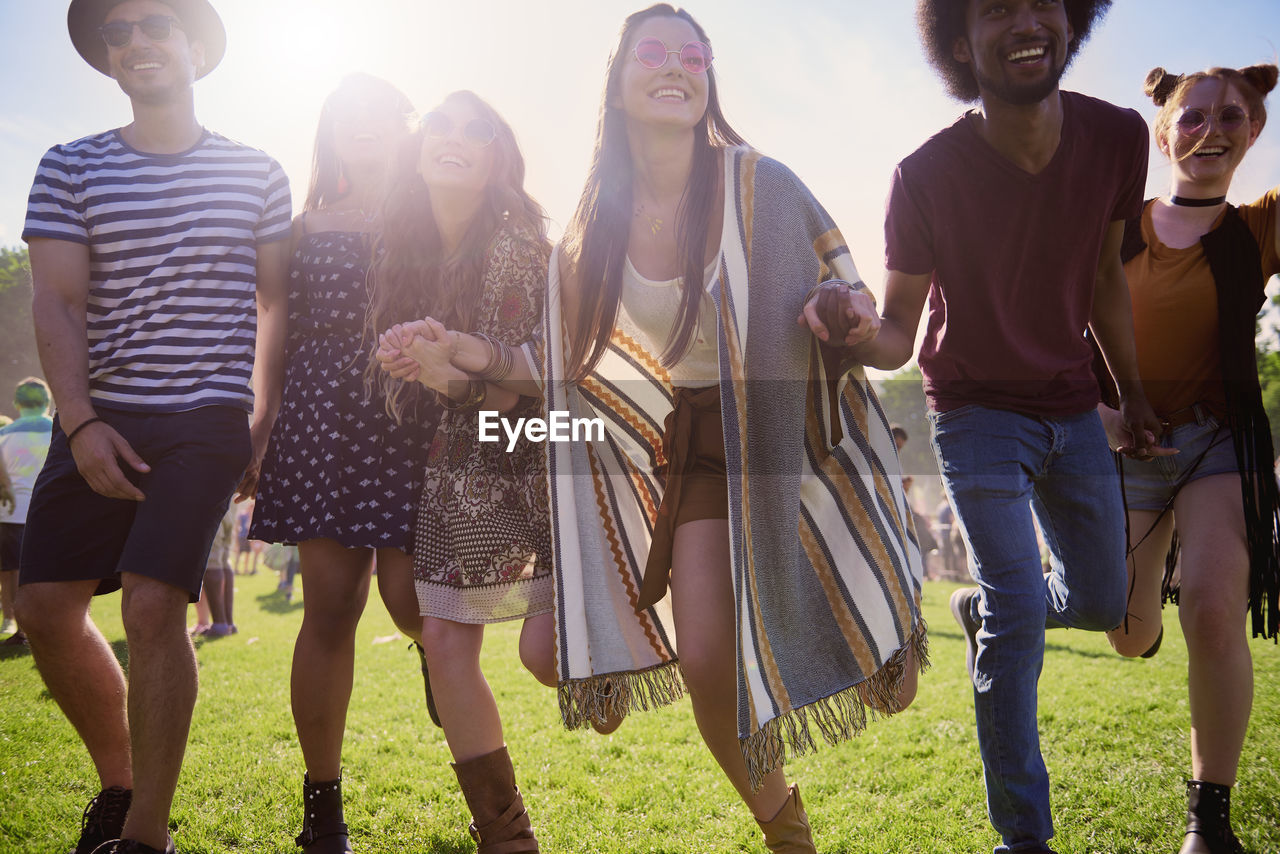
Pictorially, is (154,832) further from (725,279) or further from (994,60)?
(994,60)

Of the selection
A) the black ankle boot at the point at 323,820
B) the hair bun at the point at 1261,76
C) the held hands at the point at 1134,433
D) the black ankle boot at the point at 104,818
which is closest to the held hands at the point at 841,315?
the held hands at the point at 1134,433

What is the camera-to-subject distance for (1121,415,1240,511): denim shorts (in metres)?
3.11

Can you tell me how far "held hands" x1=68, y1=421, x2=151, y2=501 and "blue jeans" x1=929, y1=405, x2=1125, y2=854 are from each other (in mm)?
2607

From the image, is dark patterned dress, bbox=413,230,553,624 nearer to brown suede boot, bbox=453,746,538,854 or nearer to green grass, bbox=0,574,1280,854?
brown suede boot, bbox=453,746,538,854

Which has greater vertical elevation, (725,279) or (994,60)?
(994,60)

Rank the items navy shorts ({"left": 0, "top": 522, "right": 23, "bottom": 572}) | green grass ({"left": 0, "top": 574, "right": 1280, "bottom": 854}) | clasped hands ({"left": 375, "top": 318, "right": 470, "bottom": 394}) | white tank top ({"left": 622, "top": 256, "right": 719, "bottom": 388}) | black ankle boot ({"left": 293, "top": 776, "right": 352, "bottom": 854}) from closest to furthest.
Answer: clasped hands ({"left": 375, "top": 318, "right": 470, "bottom": 394}) → white tank top ({"left": 622, "top": 256, "right": 719, "bottom": 388}) → black ankle boot ({"left": 293, "top": 776, "right": 352, "bottom": 854}) → green grass ({"left": 0, "top": 574, "right": 1280, "bottom": 854}) → navy shorts ({"left": 0, "top": 522, "right": 23, "bottom": 572})

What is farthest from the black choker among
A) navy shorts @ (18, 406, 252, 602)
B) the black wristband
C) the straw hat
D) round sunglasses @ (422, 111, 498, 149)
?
the black wristband

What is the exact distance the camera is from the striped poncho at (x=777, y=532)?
247 cm

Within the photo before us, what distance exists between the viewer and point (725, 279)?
2559 mm

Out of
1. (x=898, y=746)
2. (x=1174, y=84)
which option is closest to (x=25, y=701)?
(x=898, y=746)

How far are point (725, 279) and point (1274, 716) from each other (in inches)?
189

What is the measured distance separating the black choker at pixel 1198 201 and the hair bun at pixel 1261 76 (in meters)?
0.52

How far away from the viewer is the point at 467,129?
310 centimetres

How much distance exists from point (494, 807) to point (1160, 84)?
3963 mm
